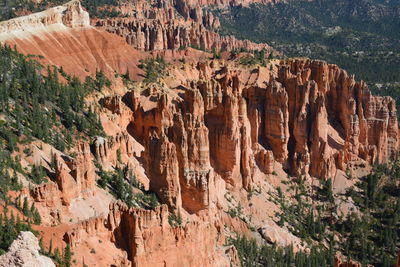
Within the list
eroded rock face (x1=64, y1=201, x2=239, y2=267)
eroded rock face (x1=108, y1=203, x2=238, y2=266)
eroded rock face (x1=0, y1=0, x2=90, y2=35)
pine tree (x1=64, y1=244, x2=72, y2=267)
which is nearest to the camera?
pine tree (x1=64, y1=244, x2=72, y2=267)

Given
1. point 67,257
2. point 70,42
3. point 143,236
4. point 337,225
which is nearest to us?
point 67,257

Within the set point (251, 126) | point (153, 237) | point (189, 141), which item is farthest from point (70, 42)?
point (153, 237)

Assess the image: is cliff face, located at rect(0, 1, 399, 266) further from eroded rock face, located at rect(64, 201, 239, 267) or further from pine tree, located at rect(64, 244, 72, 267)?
pine tree, located at rect(64, 244, 72, 267)

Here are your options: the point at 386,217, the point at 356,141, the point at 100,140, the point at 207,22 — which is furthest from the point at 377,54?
the point at 100,140

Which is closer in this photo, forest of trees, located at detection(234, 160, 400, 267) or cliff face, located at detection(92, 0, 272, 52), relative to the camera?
forest of trees, located at detection(234, 160, 400, 267)

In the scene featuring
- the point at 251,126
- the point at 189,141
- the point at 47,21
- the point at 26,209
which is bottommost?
the point at 251,126

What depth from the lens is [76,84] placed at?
75250mm

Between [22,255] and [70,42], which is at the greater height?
[70,42]

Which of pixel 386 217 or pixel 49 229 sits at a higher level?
pixel 49 229

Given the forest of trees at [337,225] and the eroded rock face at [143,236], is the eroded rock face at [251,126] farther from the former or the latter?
the eroded rock face at [143,236]

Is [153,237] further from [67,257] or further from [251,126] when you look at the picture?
[251,126]

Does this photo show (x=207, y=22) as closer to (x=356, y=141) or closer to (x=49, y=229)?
(x=356, y=141)

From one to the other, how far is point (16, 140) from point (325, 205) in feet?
148

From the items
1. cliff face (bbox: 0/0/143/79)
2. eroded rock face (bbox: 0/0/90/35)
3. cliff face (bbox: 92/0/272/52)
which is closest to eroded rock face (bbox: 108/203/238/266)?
cliff face (bbox: 0/0/143/79)
